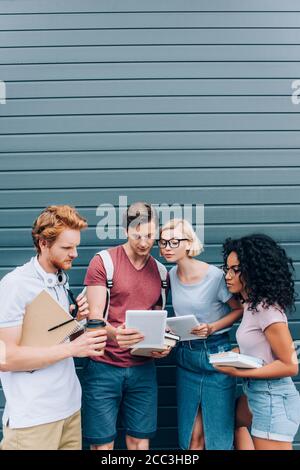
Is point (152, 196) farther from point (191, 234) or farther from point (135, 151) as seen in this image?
point (191, 234)

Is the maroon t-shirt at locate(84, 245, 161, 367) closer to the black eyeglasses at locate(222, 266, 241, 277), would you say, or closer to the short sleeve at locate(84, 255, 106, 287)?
the short sleeve at locate(84, 255, 106, 287)

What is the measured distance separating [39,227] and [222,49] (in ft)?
7.75

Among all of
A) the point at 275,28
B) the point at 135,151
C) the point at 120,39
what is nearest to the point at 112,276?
the point at 135,151

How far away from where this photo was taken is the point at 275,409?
8.73 ft

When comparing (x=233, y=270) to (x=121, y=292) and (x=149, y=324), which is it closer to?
(x=149, y=324)

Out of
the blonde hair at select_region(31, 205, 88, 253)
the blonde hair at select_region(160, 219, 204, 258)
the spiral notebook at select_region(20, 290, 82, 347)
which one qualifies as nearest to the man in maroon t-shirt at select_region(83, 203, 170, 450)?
the blonde hair at select_region(160, 219, 204, 258)

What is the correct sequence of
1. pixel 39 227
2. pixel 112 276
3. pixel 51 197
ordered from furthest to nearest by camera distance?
pixel 51 197 → pixel 112 276 → pixel 39 227

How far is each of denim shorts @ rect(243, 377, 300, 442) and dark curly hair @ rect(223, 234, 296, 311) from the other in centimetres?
47

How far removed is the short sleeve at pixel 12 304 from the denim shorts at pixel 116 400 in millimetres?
850

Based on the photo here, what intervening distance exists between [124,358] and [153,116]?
6.57ft

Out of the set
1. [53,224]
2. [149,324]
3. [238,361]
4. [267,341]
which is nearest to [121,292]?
[149,324]

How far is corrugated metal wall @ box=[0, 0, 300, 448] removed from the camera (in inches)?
146

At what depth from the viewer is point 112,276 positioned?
292 centimetres

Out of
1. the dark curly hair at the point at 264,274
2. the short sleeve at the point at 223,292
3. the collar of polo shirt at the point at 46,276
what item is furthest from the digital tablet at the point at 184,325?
the collar of polo shirt at the point at 46,276
